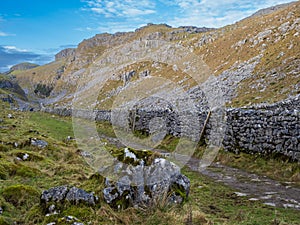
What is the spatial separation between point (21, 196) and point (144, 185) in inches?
147

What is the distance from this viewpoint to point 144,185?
27.0 ft

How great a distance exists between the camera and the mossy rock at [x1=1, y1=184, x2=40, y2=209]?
8320mm

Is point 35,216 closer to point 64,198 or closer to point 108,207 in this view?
point 64,198

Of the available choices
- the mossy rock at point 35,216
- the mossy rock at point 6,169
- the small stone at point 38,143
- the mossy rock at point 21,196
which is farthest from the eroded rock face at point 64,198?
the small stone at point 38,143

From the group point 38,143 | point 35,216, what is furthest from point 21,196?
point 38,143

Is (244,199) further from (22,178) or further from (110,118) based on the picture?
(110,118)

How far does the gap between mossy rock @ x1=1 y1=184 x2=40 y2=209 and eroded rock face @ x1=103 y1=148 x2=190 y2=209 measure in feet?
7.41

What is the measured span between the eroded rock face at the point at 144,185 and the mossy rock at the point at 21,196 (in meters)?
2.26

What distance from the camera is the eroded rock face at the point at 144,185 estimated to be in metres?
7.89

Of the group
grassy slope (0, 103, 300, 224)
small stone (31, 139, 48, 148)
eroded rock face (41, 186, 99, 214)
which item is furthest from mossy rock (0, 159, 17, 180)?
small stone (31, 139, 48, 148)

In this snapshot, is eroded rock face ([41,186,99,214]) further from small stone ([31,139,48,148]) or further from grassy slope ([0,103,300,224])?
small stone ([31,139,48,148])

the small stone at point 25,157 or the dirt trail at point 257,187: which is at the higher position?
the small stone at point 25,157

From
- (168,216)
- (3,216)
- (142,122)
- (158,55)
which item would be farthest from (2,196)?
(158,55)

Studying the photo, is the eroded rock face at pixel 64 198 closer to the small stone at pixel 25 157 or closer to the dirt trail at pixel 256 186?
the dirt trail at pixel 256 186
